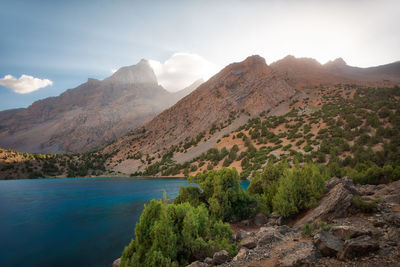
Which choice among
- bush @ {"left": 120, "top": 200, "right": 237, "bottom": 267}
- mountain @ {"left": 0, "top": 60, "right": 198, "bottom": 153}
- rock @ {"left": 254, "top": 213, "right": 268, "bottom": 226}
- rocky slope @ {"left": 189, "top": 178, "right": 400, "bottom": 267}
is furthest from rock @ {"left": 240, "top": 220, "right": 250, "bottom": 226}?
mountain @ {"left": 0, "top": 60, "right": 198, "bottom": 153}

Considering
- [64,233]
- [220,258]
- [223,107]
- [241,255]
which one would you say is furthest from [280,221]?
[223,107]

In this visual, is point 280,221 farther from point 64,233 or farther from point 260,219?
point 64,233

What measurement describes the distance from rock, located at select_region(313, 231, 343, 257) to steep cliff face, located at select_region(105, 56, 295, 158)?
220ft

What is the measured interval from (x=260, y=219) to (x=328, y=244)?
782 centimetres

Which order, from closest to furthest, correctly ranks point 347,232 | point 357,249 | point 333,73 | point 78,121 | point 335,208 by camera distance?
1. point 357,249
2. point 347,232
3. point 335,208
4. point 333,73
5. point 78,121

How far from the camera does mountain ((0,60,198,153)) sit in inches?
5408

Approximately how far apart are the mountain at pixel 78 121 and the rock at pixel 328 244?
141130mm

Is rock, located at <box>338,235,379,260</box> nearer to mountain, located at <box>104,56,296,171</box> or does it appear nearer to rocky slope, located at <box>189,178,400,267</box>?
rocky slope, located at <box>189,178,400,267</box>

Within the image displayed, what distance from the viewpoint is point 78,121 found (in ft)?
488

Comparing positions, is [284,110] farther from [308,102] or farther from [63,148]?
[63,148]

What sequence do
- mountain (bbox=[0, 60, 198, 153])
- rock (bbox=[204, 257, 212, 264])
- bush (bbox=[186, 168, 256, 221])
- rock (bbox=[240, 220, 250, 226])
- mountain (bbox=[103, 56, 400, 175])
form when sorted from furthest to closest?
mountain (bbox=[0, 60, 198, 153])
mountain (bbox=[103, 56, 400, 175])
bush (bbox=[186, 168, 256, 221])
rock (bbox=[240, 220, 250, 226])
rock (bbox=[204, 257, 212, 264])

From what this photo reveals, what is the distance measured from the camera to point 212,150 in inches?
2212

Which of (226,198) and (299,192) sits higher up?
(299,192)

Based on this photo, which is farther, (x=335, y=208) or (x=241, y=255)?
(x=335, y=208)
